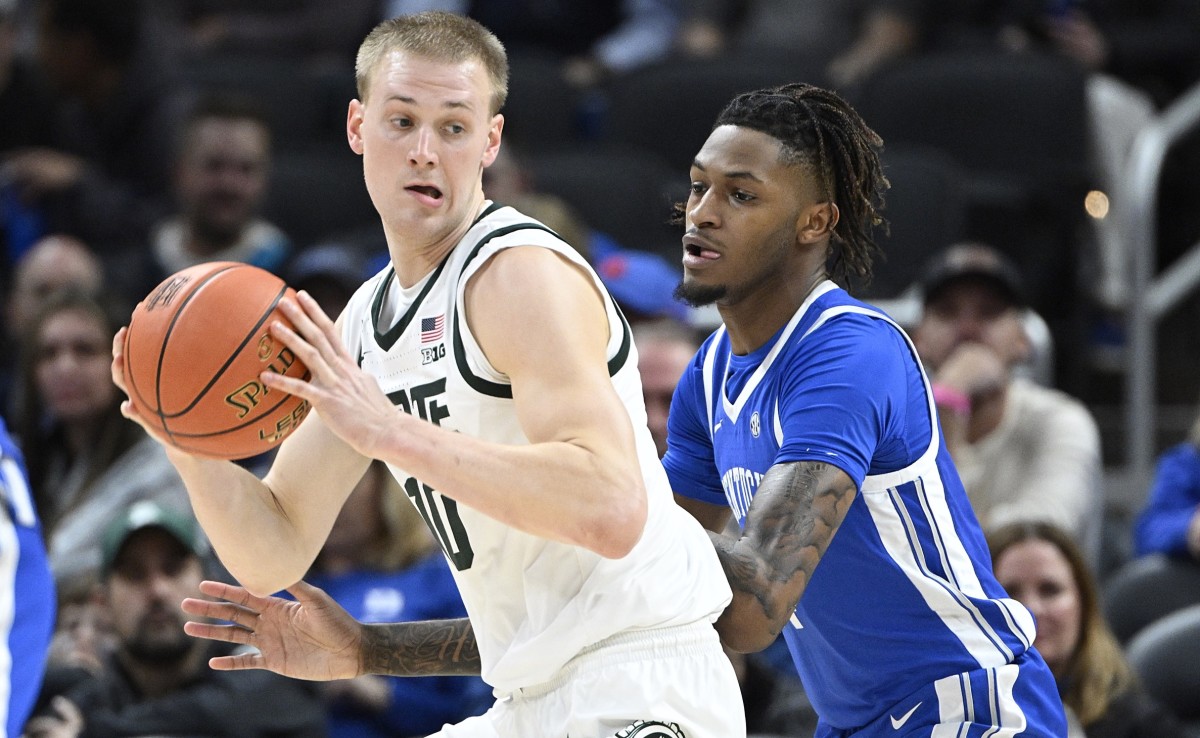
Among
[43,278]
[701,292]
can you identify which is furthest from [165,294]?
[43,278]

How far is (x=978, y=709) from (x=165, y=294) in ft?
6.11

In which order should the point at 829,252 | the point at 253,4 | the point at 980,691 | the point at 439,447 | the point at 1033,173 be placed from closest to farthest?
1. the point at 439,447
2. the point at 980,691
3. the point at 829,252
4. the point at 1033,173
5. the point at 253,4

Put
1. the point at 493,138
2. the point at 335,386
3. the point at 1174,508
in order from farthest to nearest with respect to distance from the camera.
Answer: the point at 1174,508 → the point at 493,138 → the point at 335,386

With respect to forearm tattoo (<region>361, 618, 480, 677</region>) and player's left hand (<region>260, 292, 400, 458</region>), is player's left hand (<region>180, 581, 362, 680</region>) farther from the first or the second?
player's left hand (<region>260, 292, 400, 458</region>)

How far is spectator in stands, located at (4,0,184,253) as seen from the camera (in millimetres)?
8852

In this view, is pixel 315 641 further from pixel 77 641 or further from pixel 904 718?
pixel 77 641

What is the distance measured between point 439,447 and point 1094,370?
6.44m

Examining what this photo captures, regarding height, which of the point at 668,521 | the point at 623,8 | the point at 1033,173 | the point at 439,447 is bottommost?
the point at 668,521

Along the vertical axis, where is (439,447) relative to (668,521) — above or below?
above

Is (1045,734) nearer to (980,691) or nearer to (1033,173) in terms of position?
(980,691)

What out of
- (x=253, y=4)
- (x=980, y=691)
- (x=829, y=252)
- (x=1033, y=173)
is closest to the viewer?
(x=980, y=691)

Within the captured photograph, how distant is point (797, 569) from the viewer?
325cm

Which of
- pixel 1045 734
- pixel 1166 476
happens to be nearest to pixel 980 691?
pixel 1045 734

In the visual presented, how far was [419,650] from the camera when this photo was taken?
3.71 m
